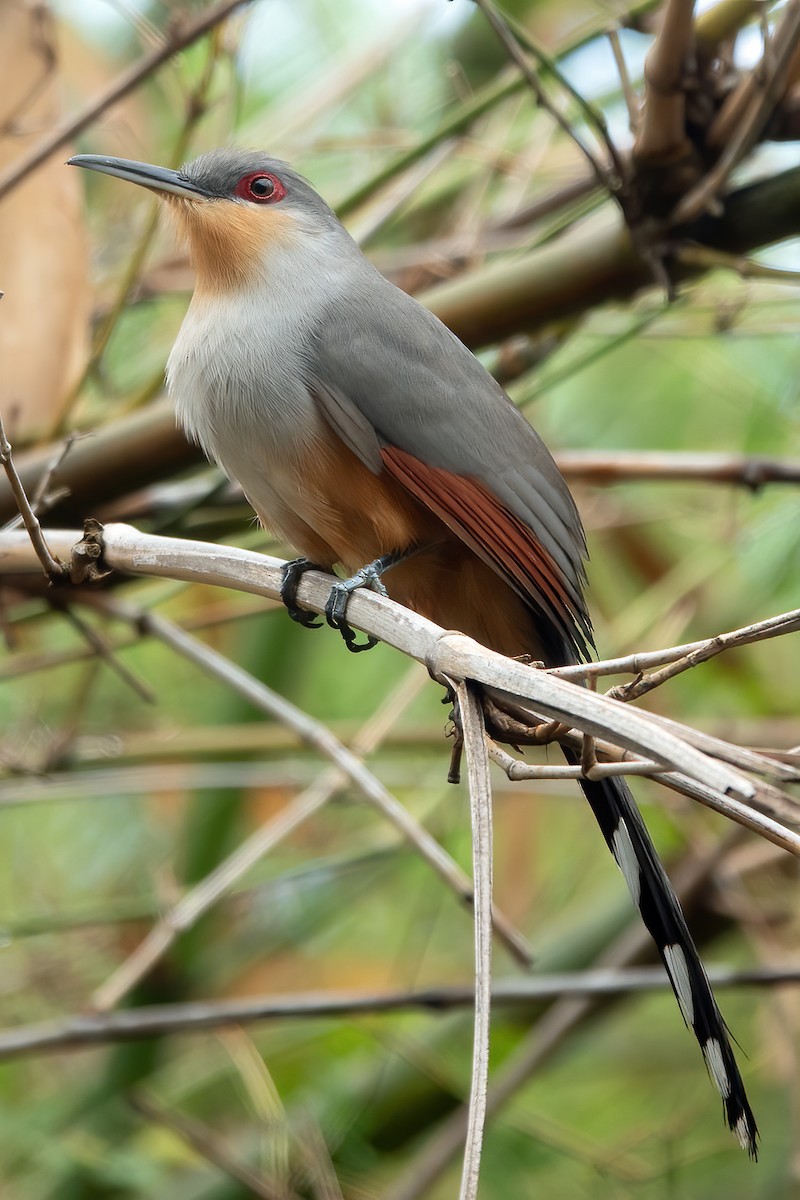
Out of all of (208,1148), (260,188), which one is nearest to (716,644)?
(260,188)

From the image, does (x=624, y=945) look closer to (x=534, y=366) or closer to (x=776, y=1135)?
(x=776, y=1135)

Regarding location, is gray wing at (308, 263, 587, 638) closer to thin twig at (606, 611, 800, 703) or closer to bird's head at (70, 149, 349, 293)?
bird's head at (70, 149, 349, 293)

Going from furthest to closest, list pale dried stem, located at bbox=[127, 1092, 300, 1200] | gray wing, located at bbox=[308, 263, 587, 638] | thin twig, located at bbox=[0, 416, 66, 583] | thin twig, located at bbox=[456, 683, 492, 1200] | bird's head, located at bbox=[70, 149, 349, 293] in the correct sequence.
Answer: pale dried stem, located at bbox=[127, 1092, 300, 1200], bird's head, located at bbox=[70, 149, 349, 293], gray wing, located at bbox=[308, 263, 587, 638], thin twig, located at bbox=[0, 416, 66, 583], thin twig, located at bbox=[456, 683, 492, 1200]

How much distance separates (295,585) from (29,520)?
1.89 feet

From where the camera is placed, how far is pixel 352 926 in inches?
189

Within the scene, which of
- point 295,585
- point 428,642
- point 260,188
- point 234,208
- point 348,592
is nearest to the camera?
point 428,642

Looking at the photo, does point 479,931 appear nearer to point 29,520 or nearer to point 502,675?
point 502,675

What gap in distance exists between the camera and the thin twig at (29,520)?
5.96ft

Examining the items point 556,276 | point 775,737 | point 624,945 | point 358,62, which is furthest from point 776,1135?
point 358,62

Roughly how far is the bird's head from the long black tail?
4.34 feet

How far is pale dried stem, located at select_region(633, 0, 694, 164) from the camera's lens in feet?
8.24

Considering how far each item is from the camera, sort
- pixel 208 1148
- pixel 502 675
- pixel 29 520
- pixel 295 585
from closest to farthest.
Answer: pixel 502 675
pixel 29 520
pixel 295 585
pixel 208 1148

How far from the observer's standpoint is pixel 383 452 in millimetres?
2543

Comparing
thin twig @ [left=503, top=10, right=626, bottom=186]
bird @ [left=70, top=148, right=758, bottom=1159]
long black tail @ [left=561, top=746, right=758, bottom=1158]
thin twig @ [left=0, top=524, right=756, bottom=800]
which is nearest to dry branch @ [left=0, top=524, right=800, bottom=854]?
thin twig @ [left=0, top=524, right=756, bottom=800]
